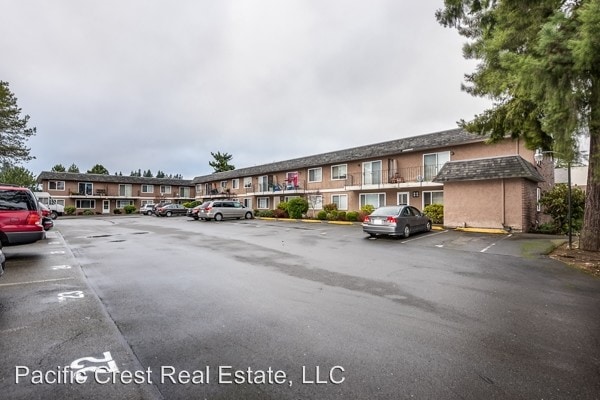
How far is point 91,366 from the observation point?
2885 mm

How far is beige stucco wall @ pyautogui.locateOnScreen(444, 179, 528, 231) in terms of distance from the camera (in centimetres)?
1575

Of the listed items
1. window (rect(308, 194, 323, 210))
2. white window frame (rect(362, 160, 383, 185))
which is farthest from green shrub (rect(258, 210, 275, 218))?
white window frame (rect(362, 160, 383, 185))

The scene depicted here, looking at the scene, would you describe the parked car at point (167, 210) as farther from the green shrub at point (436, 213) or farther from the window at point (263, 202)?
the green shrub at point (436, 213)

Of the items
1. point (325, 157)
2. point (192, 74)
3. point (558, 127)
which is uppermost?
point (192, 74)

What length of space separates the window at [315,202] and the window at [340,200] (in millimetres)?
1537

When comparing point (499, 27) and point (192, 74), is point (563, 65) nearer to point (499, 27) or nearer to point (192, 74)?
point (499, 27)

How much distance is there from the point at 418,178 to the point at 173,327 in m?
21.6

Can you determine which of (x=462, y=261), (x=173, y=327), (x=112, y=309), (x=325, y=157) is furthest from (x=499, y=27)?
(x=325, y=157)

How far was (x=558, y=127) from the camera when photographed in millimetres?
5539

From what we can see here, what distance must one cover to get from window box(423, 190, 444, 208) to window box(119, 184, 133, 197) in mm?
48754

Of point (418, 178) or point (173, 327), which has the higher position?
point (418, 178)

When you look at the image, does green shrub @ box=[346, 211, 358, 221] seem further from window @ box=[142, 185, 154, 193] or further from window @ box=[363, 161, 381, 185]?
window @ box=[142, 185, 154, 193]

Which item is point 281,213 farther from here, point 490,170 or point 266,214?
point 490,170

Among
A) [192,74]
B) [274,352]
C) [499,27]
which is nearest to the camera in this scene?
[274,352]
